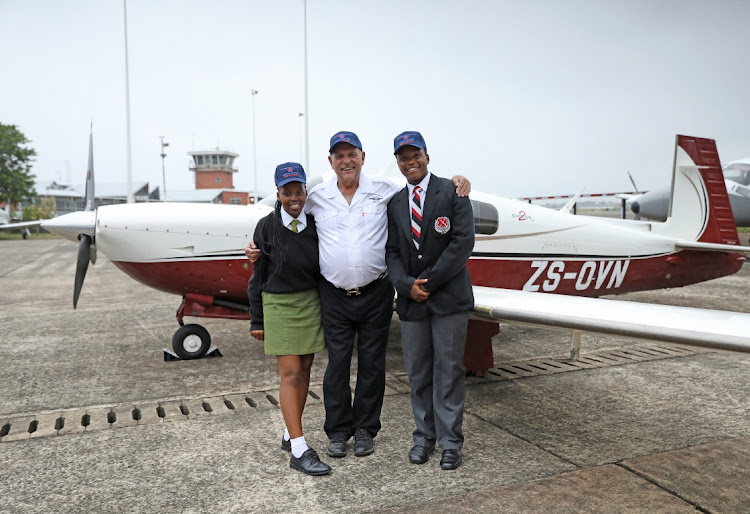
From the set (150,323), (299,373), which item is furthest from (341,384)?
(150,323)

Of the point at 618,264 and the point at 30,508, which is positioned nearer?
the point at 30,508

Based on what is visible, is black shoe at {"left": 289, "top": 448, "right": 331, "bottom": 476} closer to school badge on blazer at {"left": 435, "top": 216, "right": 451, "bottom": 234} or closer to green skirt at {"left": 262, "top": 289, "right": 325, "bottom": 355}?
green skirt at {"left": 262, "top": 289, "right": 325, "bottom": 355}

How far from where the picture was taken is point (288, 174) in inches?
127

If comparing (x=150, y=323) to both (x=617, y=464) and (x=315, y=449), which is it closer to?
(x=315, y=449)

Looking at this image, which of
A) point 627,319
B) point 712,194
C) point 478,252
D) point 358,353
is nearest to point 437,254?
point 358,353

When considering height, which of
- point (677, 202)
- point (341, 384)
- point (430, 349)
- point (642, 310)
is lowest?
point (341, 384)

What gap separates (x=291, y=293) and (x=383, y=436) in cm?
118

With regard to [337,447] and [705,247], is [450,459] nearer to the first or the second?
[337,447]

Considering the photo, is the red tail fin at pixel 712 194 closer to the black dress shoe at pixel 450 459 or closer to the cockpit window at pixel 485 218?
the cockpit window at pixel 485 218

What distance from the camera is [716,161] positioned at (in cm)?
747

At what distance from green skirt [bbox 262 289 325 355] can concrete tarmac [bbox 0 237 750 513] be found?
686mm

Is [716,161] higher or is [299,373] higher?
[716,161]

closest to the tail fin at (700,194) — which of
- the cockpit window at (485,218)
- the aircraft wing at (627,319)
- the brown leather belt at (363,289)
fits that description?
the cockpit window at (485,218)

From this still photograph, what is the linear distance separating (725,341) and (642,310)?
0.85m
